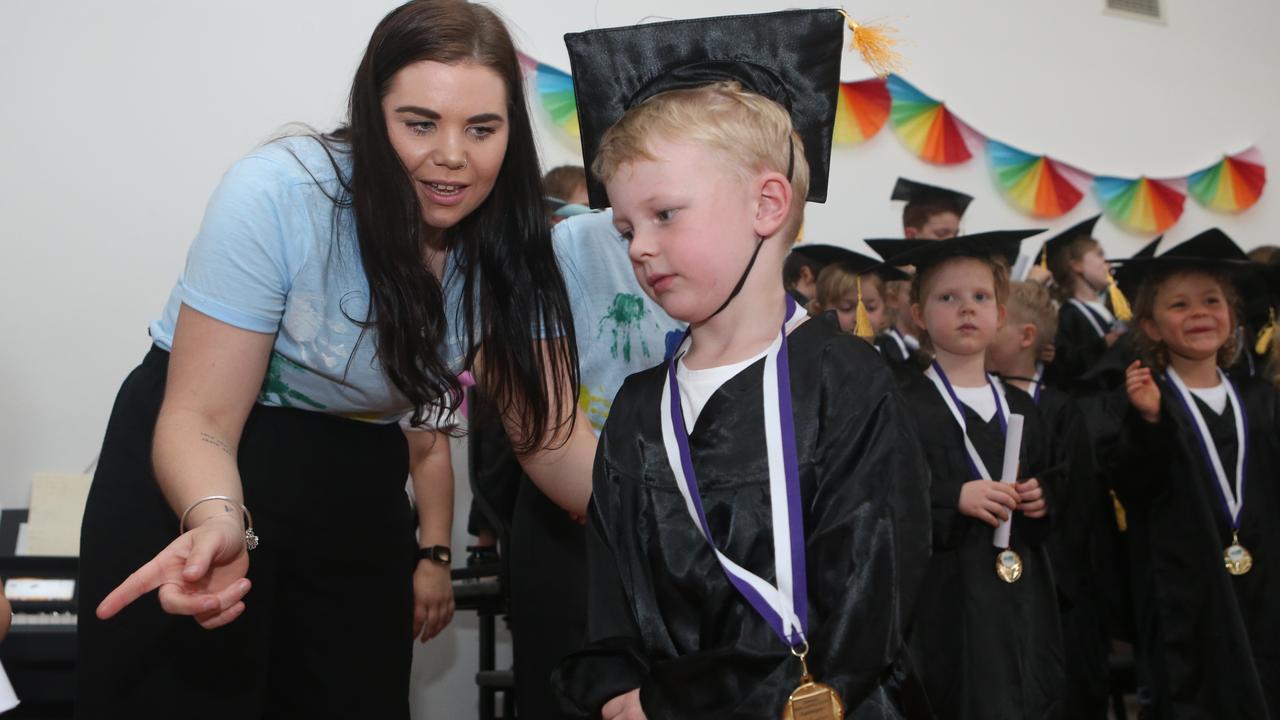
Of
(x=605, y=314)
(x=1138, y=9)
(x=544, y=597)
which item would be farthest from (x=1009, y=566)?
(x=1138, y=9)

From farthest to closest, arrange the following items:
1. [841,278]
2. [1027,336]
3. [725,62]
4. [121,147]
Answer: [841,278] → [1027,336] → [121,147] → [725,62]

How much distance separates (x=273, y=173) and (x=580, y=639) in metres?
1.19

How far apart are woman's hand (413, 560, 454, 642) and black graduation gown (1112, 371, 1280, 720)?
2432mm

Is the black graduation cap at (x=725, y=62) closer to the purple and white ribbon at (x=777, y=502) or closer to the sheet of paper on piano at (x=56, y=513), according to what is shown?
the purple and white ribbon at (x=777, y=502)

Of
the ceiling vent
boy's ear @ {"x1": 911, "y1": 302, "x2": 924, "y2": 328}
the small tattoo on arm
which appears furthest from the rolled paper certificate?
the ceiling vent

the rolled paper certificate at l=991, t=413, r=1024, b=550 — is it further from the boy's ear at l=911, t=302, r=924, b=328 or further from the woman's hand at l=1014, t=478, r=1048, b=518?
the boy's ear at l=911, t=302, r=924, b=328

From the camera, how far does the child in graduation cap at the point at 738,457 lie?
4.99 feet

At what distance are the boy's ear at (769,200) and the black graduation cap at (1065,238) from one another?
4640 millimetres

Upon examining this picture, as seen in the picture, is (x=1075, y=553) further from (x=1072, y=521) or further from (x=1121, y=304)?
(x=1121, y=304)

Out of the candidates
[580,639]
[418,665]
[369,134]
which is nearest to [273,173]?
[369,134]

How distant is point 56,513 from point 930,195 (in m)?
3.92

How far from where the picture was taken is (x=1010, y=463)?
321 centimetres

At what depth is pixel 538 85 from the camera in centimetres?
496

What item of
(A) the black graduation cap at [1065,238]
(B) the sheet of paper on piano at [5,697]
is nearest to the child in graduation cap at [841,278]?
(A) the black graduation cap at [1065,238]
